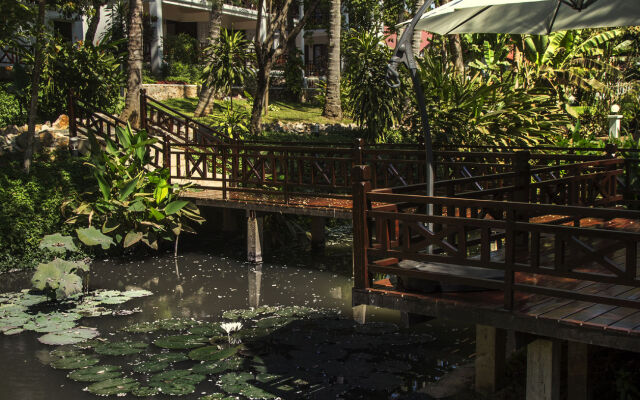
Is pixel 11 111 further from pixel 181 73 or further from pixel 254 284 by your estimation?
pixel 181 73

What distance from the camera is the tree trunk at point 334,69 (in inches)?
1000

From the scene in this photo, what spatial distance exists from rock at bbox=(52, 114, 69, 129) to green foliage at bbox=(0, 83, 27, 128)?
0.92 m

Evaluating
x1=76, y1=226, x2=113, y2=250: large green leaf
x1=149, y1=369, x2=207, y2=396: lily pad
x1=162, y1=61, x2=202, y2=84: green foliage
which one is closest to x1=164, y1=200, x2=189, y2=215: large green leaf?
x1=76, y1=226, x2=113, y2=250: large green leaf

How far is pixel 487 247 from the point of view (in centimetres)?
571

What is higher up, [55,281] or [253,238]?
[253,238]

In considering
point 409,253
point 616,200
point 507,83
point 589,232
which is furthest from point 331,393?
point 507,83

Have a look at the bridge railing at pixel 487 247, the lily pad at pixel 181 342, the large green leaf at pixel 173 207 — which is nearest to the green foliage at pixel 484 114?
the large green leaf at pixel 173 207

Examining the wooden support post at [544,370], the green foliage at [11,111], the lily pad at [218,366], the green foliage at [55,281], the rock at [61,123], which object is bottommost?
the lily pad at [218,366]

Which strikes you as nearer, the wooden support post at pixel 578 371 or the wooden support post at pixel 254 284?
the wooden support post at pixel 578 371

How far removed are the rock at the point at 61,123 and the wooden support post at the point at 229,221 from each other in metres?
3.99

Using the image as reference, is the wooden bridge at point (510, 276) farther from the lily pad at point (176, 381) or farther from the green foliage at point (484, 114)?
the green foliage at point (484, 114)

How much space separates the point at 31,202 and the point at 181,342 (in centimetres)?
579

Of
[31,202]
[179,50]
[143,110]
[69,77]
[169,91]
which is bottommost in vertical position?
[31,202]

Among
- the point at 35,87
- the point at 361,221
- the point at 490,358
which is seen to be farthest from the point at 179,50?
the point at 490,358
